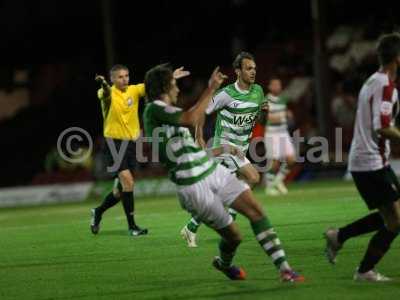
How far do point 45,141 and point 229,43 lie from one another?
24.1 feet

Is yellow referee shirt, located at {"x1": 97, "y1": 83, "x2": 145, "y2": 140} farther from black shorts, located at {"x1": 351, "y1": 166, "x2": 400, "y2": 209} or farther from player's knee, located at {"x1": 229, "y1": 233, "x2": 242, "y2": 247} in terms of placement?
black shorts, located at {"x1": 351, "y1": 166, "x2": 400, "y2": 209}

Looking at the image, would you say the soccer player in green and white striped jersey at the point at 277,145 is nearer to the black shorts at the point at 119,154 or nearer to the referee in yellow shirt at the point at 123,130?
the referee in yellow shirt at the point at 123,130

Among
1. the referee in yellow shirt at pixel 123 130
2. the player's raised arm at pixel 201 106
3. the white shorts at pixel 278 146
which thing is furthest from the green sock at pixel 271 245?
the white shorts at pixel 278 146

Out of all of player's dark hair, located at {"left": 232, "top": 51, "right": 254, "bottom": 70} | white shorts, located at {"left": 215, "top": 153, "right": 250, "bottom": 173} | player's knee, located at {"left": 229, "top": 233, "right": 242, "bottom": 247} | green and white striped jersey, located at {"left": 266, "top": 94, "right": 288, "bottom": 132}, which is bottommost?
green and white striped jersey, located at {"left": 266, "top": 94, "right": 288, "bottom": 132}

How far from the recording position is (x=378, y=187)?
29.4ft

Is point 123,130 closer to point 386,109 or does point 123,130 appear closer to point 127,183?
point 127,183

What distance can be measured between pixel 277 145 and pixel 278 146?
4cm

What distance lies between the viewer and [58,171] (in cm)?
2762

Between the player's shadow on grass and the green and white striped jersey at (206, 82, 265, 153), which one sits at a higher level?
the green and white striped jersey at (206, 82, 265, 153)

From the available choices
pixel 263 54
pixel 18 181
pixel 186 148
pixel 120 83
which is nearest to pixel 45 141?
pixel 18 181

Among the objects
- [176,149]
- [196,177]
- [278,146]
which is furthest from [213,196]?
[278,146]

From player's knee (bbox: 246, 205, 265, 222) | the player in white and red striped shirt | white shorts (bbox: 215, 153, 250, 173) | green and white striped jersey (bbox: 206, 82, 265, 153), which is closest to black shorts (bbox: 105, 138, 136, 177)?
green and white striped jersey (bbox: 206, 82, 265, 153)

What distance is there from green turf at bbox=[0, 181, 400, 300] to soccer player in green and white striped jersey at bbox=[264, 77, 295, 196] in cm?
308

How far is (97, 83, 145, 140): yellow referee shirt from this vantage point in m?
14.6
